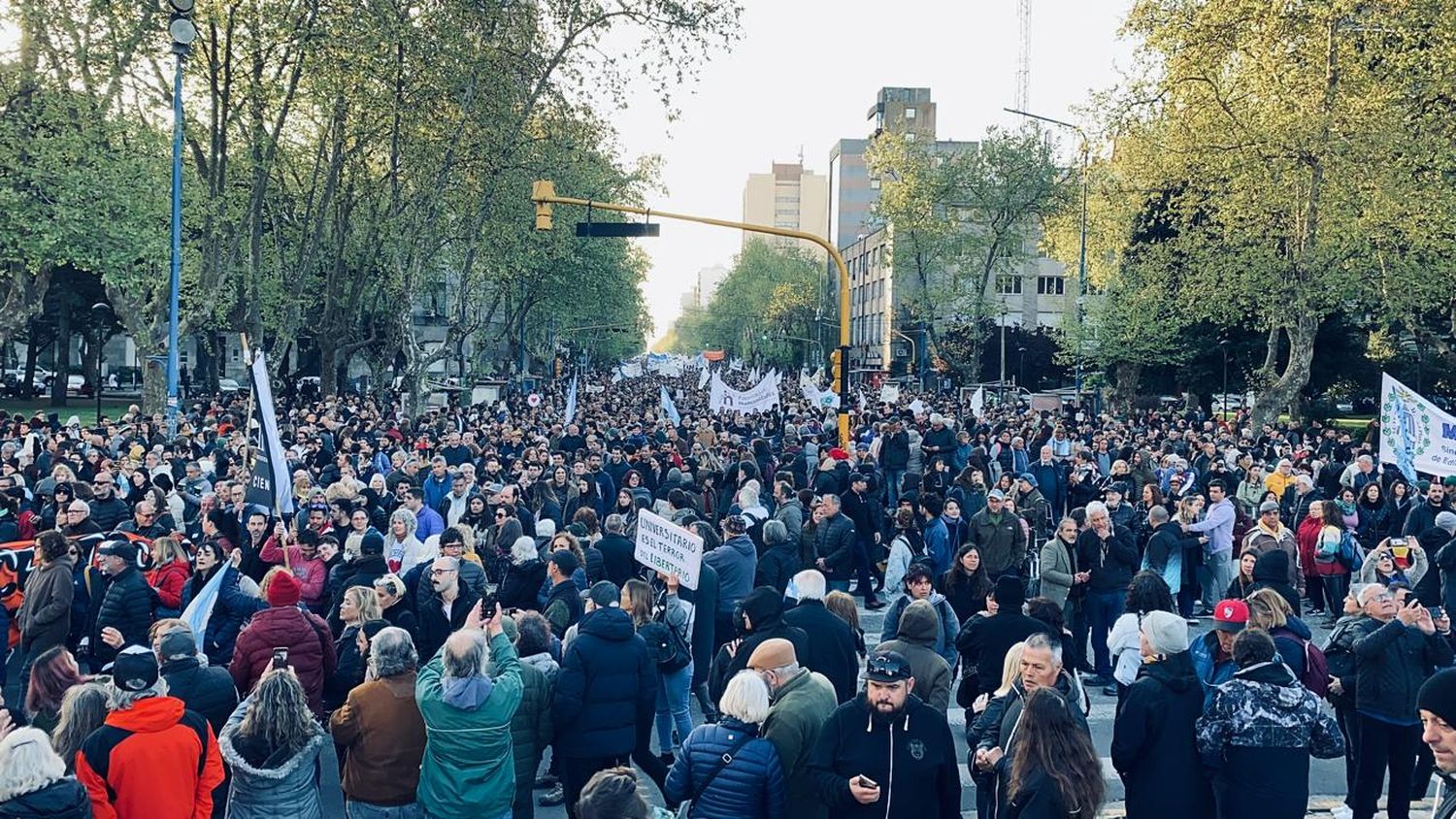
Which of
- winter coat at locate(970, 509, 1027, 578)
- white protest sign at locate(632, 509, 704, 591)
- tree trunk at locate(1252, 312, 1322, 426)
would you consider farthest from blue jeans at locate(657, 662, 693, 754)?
tree trunk at locate(1252, 312, 1322, 426)

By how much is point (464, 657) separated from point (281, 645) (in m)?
1.85

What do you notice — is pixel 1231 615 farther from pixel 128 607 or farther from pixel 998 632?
pixel 128 607

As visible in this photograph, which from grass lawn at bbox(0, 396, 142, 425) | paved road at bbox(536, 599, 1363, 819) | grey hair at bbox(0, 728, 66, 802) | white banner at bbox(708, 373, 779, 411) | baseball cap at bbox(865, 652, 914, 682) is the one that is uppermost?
white banner at bbox(708, 373, 779, 411)

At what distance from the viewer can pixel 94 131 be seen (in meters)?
25.1

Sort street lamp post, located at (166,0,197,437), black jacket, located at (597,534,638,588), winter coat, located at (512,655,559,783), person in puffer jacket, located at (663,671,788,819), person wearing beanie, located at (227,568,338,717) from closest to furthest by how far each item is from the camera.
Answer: person in puffer jacket, located at (663,671,788,819)
winter coat, located at (512,655,559,783)
person wearing beanie, located at (227,568,338,717)
black jacket, located at (597,534,638,588)
street lamp post, located at (166,0,197,437)

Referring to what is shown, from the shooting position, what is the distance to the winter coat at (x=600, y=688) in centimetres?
630

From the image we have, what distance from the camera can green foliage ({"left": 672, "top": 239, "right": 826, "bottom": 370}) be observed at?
103750mm

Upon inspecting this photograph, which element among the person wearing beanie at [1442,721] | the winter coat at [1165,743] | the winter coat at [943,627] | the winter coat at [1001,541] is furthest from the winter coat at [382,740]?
the winter coat at [1001,541]

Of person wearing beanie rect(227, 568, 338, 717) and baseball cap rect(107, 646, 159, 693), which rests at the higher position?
baseball cap rect(107, 646, 159, 693)

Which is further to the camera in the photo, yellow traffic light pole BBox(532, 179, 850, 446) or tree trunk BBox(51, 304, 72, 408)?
tree trunk BBox(51, 304, 72, 408)

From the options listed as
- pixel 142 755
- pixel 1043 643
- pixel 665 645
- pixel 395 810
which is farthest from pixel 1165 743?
pixel 142 755

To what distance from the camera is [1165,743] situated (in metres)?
5.38

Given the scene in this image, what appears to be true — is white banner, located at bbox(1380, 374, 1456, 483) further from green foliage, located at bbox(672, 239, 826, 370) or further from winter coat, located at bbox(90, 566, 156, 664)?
green foliage, located at bbox(672, 239, 826, 370)

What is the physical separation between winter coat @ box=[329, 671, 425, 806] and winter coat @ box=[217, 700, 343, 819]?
0.83 ft
